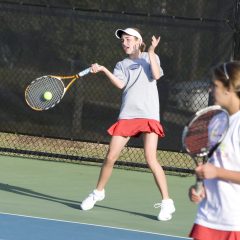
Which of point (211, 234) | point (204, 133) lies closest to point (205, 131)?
point (204, 133)

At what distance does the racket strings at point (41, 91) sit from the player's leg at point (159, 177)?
0.93 metres

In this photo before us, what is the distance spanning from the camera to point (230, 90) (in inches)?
156

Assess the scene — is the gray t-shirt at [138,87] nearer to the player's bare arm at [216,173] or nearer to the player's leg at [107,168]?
the player's leg at [107,168]

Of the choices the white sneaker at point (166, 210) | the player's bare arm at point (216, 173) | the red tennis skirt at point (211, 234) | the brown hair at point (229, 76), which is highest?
the white sneaker at point (166, 210)

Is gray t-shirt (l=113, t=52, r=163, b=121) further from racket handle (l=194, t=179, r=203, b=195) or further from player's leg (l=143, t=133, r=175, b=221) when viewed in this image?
racket handle (l=194, t=179, r=203, b=195)

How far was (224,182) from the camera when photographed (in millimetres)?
4059

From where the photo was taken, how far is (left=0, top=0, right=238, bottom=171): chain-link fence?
9.45 meters

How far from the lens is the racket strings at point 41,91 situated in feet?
25.2

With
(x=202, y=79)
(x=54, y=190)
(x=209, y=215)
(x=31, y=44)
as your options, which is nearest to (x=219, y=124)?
(x=209, y=215)

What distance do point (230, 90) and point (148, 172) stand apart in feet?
19.1

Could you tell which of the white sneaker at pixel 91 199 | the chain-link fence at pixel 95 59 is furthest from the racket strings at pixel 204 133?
the chain-link fence at pixel 95 59

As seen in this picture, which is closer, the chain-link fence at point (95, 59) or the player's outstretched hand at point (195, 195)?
the player's outstretched hand at point (195, 195)

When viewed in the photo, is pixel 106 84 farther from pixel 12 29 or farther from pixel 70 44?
pixel 12 29

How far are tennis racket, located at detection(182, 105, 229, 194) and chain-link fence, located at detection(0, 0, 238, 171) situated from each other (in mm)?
5410
